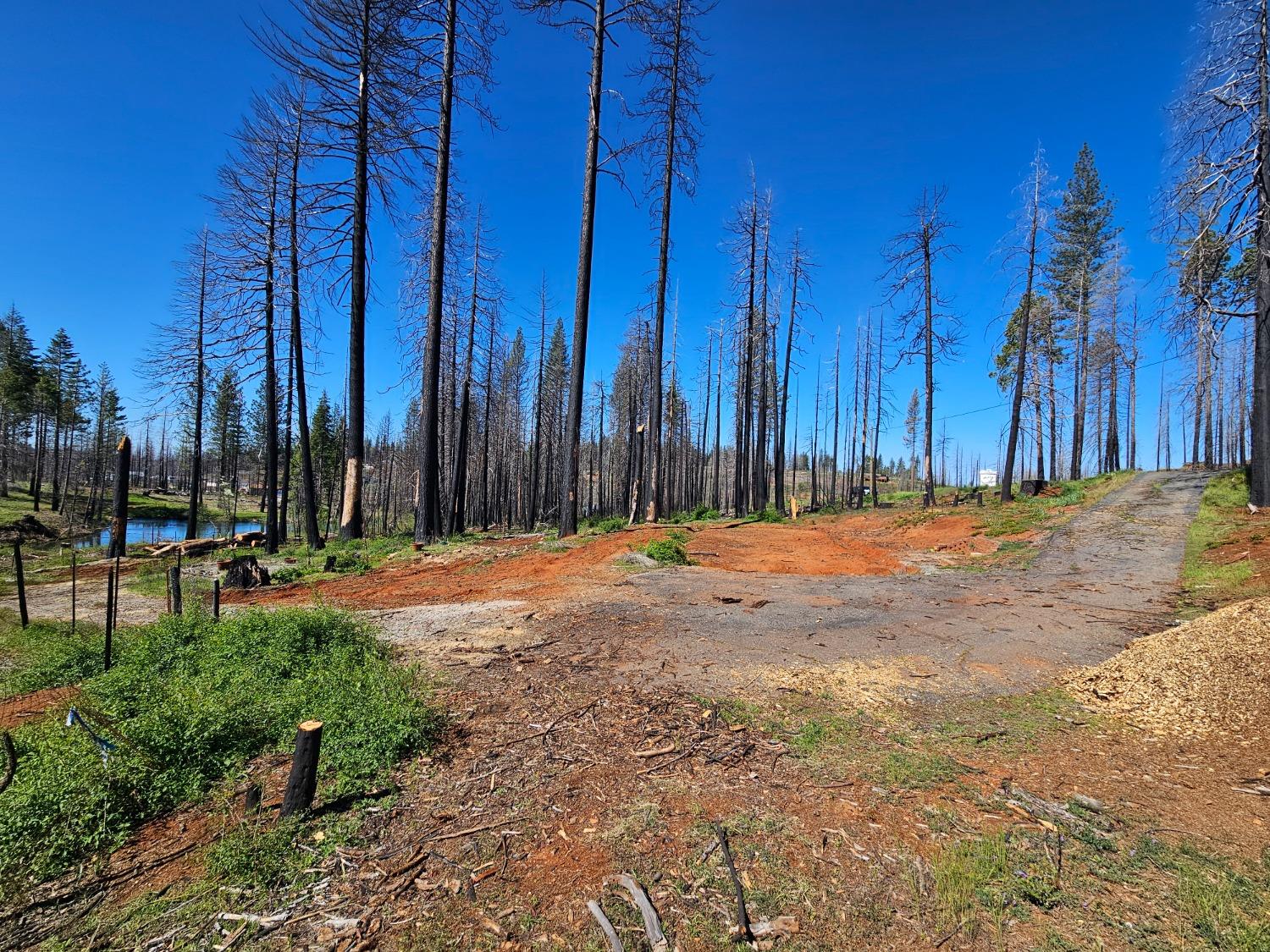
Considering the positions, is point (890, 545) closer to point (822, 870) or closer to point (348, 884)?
point (822, 870)

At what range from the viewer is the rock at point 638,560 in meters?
10.3

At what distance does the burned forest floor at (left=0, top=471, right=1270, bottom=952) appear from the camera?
2.13 metres

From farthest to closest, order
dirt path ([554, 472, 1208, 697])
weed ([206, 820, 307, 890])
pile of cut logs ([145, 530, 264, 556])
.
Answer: pile of cut logs ([145, 530, 264, 556]), dirt path ([554, 472, 1208, 697]), weed ([206, 820, 307, 890])

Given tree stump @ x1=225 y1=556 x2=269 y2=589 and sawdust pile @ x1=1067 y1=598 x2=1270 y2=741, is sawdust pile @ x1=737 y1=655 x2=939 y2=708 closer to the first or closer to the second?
sawdust pile @ x1=1067 y1=598 x2=1270 y2=741

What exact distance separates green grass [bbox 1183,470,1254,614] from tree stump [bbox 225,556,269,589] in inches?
588

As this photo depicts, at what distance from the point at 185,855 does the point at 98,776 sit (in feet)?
2.83

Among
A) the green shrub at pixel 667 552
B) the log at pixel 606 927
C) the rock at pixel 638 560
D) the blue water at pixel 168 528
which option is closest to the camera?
the log at pixel 606 927

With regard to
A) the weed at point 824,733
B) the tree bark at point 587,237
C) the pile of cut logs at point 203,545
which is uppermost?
the tree bark at point 587,237

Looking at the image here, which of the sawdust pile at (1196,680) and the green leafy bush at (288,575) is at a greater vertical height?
the sawdust pile at (1196,680)

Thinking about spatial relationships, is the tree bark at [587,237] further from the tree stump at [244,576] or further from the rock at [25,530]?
the rock at [25,530]

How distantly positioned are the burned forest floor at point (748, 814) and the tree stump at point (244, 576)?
4835mm

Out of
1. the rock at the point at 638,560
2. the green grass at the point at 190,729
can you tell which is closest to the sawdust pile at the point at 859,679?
the green grass at the point at 190,729

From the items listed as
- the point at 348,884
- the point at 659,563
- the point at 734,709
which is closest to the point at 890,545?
the point at 659,563

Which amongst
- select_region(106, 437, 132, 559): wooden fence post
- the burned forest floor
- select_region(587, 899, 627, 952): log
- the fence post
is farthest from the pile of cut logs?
select_region(587, 899, 627, 952): log
